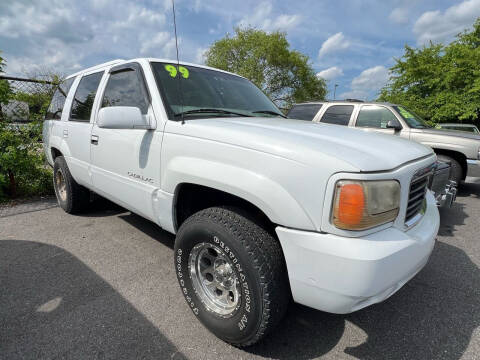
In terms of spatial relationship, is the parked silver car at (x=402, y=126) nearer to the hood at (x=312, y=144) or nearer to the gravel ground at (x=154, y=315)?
the gravel ground at (x=154, y=315)

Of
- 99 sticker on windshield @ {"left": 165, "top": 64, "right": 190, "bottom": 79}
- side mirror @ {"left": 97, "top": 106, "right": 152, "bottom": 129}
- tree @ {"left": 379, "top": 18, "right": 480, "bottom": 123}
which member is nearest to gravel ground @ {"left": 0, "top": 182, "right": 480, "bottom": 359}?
side mirror @ {"left": 97, "top": 106, "right": 152, "bottom": 129}

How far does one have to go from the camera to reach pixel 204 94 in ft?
8.12

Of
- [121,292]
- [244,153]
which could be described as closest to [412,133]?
[244,153]

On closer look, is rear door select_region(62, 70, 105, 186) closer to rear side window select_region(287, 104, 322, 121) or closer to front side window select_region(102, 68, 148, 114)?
front side window select_region(102, 68, 148, 114)

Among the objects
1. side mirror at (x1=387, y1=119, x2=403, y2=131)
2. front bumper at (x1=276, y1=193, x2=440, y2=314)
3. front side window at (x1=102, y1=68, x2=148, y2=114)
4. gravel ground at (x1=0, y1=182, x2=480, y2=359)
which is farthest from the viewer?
side mirror at (x1=387, y1=119, x2=403, y2=131)

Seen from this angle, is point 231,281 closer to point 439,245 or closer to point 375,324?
point 375,324

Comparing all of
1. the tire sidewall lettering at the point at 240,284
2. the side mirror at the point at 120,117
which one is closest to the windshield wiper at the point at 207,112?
the side mirror at the point at 120,117

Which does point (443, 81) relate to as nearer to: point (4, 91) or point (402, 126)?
point (402, 126)

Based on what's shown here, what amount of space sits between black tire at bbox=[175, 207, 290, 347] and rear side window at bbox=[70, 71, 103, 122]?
2.18 meters

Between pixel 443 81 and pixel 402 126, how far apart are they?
37.4 feet

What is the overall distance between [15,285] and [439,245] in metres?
4.27

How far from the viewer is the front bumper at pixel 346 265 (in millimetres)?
1294

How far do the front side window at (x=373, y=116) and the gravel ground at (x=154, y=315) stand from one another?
130 inches

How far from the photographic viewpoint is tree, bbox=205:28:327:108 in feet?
104
